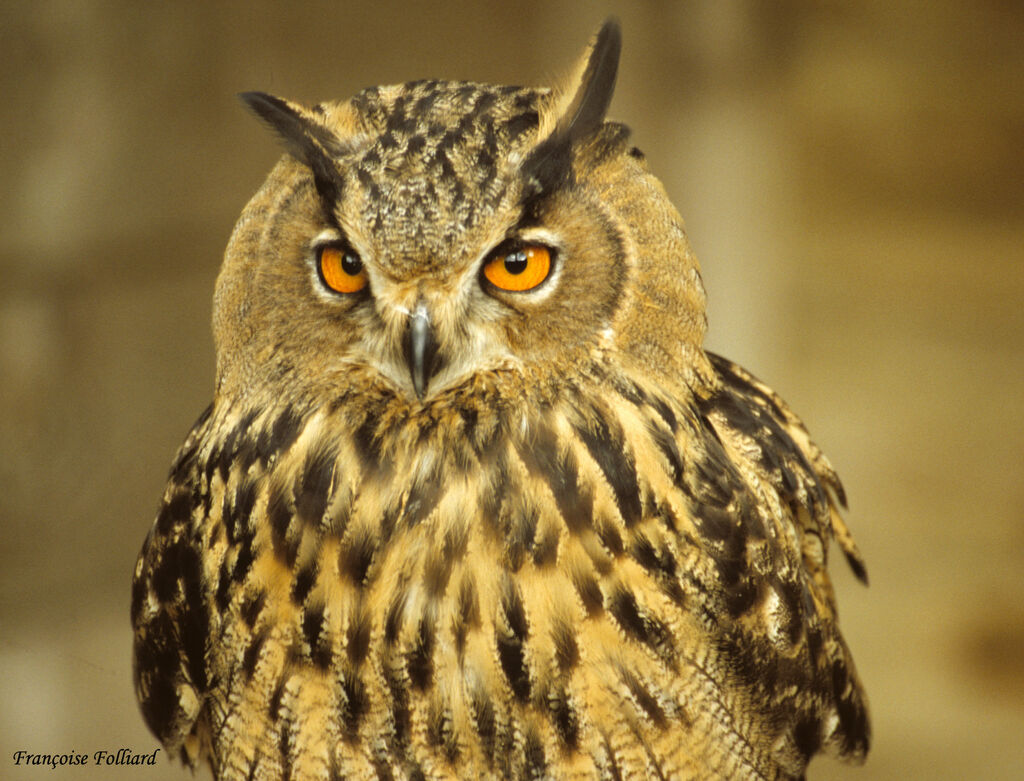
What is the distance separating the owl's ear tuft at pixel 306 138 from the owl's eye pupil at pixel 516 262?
17cm

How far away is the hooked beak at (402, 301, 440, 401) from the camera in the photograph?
103cm

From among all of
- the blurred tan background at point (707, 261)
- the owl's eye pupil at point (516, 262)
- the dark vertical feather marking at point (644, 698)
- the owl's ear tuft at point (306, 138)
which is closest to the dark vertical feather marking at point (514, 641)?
the dark vertical feather marking at point (644, 698)

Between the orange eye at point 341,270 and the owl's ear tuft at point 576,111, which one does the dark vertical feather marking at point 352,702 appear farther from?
the owl's ear tuft at point 576,111

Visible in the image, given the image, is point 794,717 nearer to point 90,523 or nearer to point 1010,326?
point 90,523

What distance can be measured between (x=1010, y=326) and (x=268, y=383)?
202 cm

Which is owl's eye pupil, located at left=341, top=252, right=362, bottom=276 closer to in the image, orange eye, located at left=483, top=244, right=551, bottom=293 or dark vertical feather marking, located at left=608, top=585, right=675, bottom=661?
orange eye, located at left=483, top=244, right=551, bottom=293

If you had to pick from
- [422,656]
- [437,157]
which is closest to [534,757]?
[422,656]

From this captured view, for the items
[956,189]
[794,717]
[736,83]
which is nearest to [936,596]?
[956,189]

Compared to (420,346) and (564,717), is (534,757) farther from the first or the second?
(420,346)

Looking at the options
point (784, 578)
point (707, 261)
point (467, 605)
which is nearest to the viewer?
point (467, 605)

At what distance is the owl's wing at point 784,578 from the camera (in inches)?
47.9

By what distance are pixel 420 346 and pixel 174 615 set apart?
50cm

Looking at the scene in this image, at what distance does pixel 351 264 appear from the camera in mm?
1073

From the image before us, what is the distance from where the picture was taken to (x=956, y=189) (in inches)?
99.0
